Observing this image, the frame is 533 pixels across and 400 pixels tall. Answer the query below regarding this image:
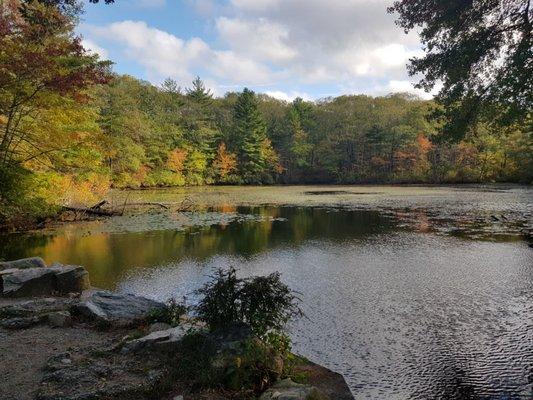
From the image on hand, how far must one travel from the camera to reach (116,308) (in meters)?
7.52

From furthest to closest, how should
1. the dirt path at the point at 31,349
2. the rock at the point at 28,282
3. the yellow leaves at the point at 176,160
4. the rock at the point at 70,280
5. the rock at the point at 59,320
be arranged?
1. the yellow leaves at the point at 176,160
2. the rock at the point at 70,280
3. the rock at the point at 28,282
4. the rock at the point at 59,320
5. the dirt path at the point at 31,349

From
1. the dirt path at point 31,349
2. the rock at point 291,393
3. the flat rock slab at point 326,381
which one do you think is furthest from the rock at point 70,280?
the rock at point 291,393

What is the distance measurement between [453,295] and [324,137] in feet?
213

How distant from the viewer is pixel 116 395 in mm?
4527

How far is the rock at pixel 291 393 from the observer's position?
418 cm

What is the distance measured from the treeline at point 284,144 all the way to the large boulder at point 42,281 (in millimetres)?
32863

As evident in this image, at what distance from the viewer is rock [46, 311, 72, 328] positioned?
682 centimetres

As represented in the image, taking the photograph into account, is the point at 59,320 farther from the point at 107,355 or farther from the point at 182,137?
the point at 182,137

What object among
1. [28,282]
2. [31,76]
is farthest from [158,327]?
[31,76]

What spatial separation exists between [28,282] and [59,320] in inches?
103

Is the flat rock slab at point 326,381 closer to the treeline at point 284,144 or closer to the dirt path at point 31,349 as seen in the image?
the dirt path at point 31,349

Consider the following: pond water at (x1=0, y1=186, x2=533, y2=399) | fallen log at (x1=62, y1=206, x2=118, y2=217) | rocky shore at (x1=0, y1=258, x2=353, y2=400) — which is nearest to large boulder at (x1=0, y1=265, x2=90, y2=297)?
rocky shore at (x1=0, y1=258, x2=353, y2=400)

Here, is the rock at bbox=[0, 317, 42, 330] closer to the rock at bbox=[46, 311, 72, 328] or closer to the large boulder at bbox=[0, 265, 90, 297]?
the rock at bbox=[46, 311, 72, 328]

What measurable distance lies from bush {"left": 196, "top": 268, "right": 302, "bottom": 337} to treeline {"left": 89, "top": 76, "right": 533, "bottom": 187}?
1495 inches
